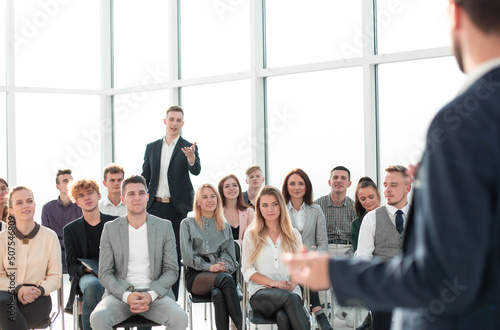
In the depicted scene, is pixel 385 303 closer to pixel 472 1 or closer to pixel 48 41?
pixel 472 1

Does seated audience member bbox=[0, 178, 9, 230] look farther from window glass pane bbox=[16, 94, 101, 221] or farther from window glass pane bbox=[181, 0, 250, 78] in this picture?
window glass pane bbox=[181, 0, 250, 78]

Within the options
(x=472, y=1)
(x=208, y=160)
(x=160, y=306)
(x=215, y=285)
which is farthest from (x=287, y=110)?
(x=472, y=1)

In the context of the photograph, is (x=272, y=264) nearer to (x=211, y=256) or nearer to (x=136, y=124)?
(x=211, y=256)

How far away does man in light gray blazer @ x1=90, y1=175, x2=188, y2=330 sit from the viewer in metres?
3.89

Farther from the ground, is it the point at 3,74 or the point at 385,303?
the point at 3,74

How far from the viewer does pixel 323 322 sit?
4402mm

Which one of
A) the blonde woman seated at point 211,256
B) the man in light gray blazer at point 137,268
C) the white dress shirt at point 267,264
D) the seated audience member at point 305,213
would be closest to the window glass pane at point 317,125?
the seated audience member at point 305,213

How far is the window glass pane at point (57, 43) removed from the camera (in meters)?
7.97

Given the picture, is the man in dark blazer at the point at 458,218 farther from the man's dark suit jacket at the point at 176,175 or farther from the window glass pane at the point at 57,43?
the window glass pane at the point at 57,43

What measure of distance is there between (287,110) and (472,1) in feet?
19.5

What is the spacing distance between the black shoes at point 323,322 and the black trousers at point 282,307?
45 centimetres

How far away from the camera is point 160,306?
396cm

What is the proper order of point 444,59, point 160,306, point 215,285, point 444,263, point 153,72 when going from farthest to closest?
point 153,72 → point 444,59 → point 215,285 → point 160,306 → point 444,263

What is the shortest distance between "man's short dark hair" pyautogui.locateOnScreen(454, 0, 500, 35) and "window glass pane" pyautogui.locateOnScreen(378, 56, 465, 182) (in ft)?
15.3
